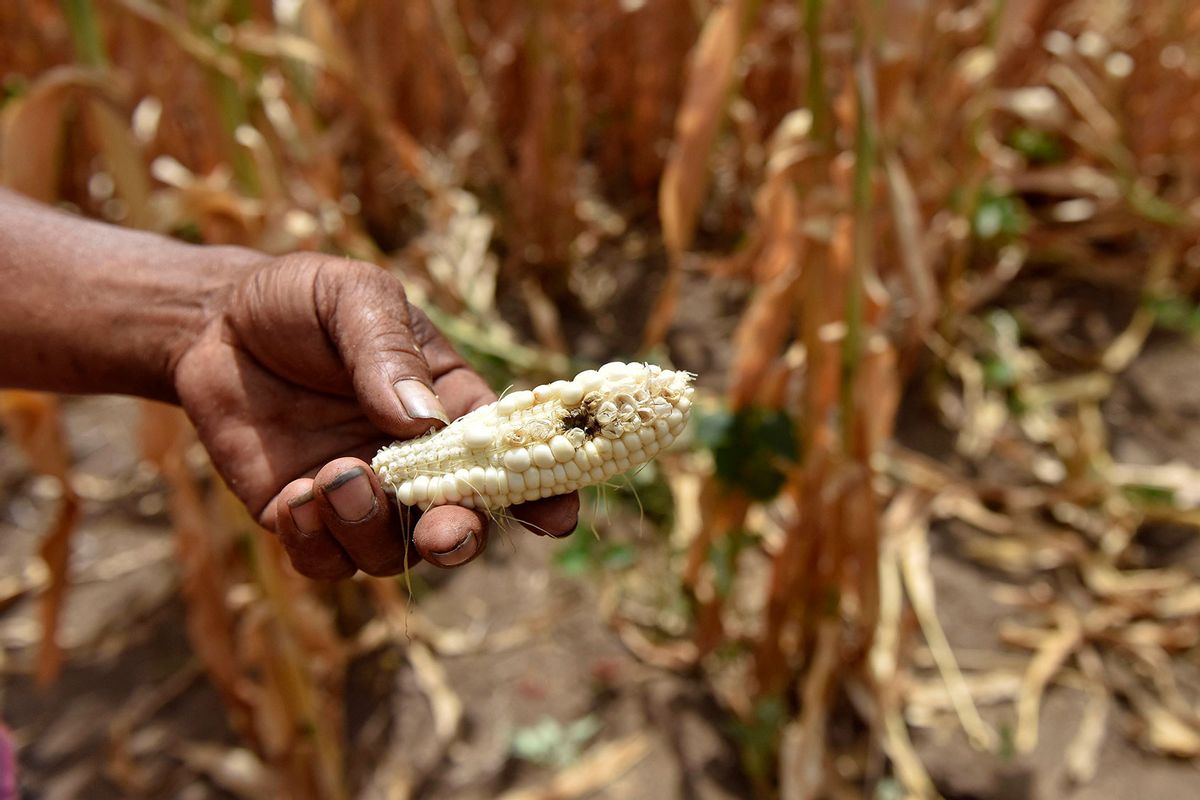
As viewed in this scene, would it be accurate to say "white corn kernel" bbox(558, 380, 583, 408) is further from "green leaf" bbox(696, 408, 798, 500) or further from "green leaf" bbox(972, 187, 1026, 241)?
"green leaf" bbox(972, 187, 1026, 241)

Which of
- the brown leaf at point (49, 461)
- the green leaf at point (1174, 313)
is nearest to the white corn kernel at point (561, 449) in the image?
the brown leaf at point (49, 461)

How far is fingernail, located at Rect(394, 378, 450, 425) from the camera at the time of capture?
0.90 meters

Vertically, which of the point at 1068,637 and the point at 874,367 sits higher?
the point at 874,367

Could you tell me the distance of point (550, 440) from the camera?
0.96 m

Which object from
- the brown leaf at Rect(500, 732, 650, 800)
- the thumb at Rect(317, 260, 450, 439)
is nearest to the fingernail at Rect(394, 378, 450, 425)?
the thumb at Rect(317, 260, 450, 439)

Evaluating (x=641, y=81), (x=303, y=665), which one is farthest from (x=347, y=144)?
(x=303, y=665)

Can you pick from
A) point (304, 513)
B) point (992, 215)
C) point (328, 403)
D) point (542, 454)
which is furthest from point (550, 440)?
point (992, 215)

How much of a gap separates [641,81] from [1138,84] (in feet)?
6.68

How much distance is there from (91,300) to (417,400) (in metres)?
0.62

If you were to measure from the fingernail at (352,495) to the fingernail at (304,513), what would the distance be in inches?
1.9

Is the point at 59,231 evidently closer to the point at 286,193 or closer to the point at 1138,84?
the point at 286,193

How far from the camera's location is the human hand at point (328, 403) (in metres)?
0.91

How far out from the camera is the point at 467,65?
3293mm

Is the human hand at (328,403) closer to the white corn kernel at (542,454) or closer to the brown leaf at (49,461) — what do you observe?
the white corn kernel at (542,454)
